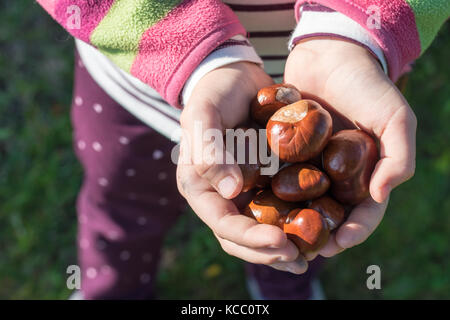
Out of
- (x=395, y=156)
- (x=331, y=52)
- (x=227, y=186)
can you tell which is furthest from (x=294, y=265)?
(x=331, y=52)

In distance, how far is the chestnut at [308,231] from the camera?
125 cm

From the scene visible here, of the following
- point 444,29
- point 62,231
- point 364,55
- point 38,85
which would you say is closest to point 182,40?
point 364,55

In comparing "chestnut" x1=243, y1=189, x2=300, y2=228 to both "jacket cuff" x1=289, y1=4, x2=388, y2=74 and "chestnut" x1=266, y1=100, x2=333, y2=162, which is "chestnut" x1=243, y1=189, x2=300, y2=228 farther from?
"jacket cuff" x1=289, y1=4, x2=388, y2=74

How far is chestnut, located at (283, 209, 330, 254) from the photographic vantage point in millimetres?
1252

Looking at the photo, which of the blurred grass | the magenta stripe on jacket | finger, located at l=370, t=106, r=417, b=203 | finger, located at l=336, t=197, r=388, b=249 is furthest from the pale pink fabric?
the blurred grass

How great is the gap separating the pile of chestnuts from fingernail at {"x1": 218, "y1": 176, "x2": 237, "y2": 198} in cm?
12

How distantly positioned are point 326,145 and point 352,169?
Result: 0.41 feet

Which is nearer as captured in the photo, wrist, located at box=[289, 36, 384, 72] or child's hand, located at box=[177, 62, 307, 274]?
child's hand, located at box=[177, 62, 307, 274]

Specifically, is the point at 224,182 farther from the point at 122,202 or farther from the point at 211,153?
the point at 122,202

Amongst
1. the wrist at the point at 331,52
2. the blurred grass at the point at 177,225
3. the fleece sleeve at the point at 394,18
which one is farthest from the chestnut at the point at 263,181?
the blurred grass at the point at 177,225

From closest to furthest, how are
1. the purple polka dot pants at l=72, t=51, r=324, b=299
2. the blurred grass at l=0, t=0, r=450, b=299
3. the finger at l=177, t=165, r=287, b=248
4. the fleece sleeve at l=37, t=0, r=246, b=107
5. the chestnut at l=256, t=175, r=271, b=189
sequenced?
the finger at l=177, t=165, r=287, b=248 → the fleece sleeve at l=37, t=0, r=246, b=107 → the chestnut at l=256, t=175, r=271, b=189 → the purple polka dot pants at l=72, t=51, r=324, b=299 → the blurred grass at l=0, t=0, r=450, b=299

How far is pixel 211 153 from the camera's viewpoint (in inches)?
47.4

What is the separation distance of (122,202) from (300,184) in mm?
879

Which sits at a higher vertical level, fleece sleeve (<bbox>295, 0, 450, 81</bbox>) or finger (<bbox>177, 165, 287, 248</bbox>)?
fleece sleeve (<bbox>295, 0, 450, 81</bbox>)
